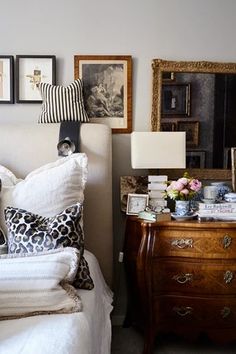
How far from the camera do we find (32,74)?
234 centimetres

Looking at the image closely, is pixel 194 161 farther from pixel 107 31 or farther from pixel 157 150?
pixel 107 31

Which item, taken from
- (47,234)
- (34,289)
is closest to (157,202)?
(47,234)

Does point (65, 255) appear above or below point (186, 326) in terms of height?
above

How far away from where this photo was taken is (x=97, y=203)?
219cm

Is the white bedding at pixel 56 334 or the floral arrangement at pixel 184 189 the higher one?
the floral arrangement at pixel 184 189

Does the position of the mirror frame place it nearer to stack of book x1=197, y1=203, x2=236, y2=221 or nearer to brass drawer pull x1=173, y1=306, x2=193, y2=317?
stack of book x1=197, y1=203, x2=236, y2=221

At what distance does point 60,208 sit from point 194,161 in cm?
106

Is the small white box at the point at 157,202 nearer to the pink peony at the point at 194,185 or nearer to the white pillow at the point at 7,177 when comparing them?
the pink peony at the point at 194,185

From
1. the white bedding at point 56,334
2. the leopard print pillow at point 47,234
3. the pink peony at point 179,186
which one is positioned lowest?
the white bedding at point 56,334

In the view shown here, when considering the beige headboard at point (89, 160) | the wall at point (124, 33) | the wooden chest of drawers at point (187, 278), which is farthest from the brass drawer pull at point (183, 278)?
the wall at point (124, 33)

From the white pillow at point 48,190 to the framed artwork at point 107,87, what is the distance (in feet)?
1.72

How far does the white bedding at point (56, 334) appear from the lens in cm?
106

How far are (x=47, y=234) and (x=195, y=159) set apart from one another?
1287 mm

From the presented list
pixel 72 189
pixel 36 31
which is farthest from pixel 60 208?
pixel 36 31
